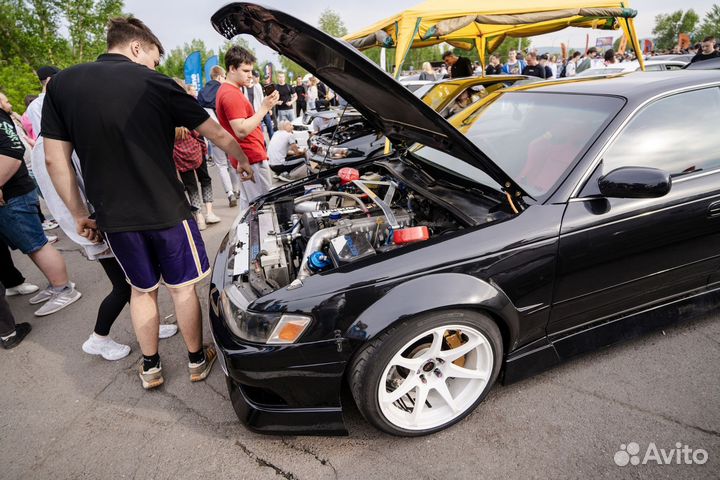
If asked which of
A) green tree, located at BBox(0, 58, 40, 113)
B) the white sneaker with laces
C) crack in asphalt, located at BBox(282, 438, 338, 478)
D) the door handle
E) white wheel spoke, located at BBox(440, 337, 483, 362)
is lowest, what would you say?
crack in asphalt, located at BBox(282, 438, 338, 478)

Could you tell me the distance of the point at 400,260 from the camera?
65.0 inches

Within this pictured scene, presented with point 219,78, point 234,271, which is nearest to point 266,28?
point 234,271

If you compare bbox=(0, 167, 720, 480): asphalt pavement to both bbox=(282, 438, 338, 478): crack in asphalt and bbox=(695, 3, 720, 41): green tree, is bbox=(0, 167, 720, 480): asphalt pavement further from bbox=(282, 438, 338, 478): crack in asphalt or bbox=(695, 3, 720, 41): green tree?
bbox=(695, 3, 720, 41): green tree

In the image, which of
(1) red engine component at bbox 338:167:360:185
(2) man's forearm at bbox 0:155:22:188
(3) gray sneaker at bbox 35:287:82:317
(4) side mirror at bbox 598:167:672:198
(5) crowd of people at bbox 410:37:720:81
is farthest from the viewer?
(5) crowd of people at bbox 410:37:720:81

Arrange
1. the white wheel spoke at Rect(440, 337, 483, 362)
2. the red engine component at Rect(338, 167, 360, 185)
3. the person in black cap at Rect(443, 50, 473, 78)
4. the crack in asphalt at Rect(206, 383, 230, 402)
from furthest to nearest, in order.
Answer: the person in black cap at Rect(443, 50, 473, 78)
the red engine component at Rect(338, 167, 360, 185)
the crack in asphalt at Rect(206, 383, 230, 402)
the white wheel spoke at Rect(440, 337, 483, 362)

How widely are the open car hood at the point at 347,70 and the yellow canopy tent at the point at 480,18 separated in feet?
14.2

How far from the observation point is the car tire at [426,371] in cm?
165

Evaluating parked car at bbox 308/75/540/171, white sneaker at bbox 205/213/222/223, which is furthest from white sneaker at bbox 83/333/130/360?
parked car at bbox 308/75/540/171

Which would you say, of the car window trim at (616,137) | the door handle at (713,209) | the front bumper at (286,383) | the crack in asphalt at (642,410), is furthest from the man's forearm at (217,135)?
the door handle at (713,209)

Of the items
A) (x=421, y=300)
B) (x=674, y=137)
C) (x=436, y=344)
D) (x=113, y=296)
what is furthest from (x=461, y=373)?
(x=113, y=296)

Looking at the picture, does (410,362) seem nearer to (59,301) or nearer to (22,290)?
(59,301)

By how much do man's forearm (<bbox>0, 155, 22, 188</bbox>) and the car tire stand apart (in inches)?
120

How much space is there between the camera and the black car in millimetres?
1633

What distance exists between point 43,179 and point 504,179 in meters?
Result: 2.65
